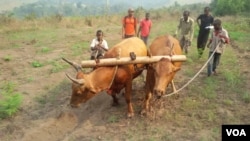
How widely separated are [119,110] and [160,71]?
1.94 m

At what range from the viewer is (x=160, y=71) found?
6707mm

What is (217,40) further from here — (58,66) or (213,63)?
(58,66)

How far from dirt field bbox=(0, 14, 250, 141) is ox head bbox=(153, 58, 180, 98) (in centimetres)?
105

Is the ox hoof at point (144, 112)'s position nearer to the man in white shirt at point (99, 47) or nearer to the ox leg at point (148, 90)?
the ox leg at point (148, 90)

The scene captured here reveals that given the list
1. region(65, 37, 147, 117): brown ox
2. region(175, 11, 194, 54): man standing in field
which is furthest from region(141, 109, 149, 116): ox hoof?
region(175, 11, 194, 54): man standing in field

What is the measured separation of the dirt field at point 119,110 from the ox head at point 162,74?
1053 mm

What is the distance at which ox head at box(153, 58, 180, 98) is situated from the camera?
648cm

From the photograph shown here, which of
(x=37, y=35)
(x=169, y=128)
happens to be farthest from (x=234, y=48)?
(x=37, y=35)

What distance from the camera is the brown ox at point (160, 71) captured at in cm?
657

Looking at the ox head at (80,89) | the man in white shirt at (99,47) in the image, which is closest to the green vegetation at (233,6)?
the man in white shirt at (99,47)

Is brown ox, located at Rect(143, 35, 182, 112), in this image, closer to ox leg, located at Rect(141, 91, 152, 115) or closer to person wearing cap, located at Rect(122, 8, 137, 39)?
ox leg, located at Rect(141, 91, 152, 115)

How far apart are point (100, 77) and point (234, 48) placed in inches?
365

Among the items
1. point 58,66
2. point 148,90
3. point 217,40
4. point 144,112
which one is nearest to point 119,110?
point 144,112

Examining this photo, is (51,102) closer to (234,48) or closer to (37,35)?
(234,48)
